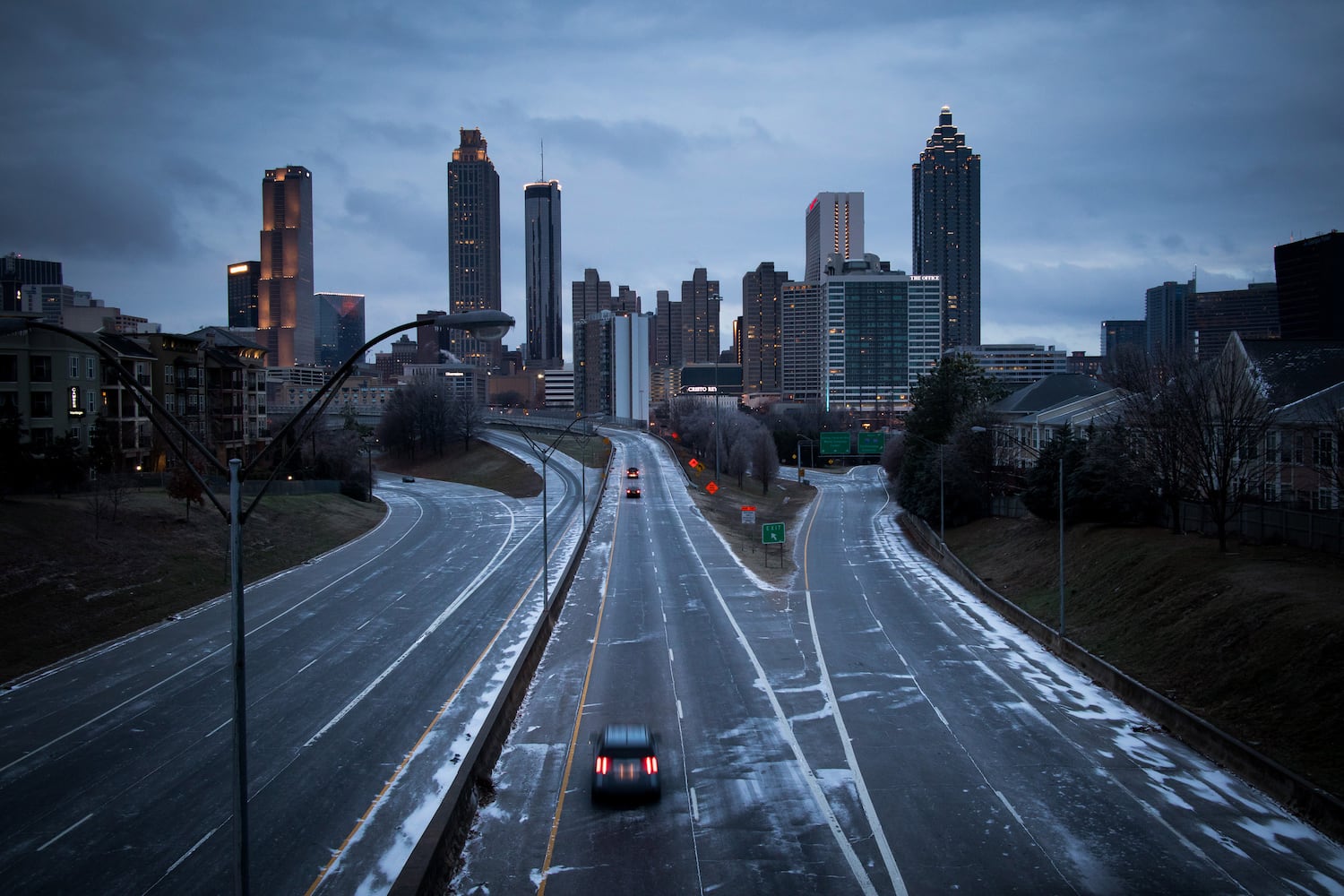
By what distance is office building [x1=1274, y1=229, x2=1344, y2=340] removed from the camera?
13850cm

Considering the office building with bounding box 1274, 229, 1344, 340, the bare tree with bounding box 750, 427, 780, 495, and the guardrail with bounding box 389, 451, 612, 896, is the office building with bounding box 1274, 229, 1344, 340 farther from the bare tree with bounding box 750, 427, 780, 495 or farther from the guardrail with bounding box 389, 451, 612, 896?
the guardrail with bounding box 389, 451, 612, 896

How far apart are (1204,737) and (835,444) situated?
95.3 metres

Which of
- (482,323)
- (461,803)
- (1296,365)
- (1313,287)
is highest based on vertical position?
(1313,287)

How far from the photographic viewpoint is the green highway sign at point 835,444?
11344cm

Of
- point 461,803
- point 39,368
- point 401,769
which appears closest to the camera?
point 461,803

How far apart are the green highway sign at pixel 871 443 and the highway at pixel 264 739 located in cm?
8307

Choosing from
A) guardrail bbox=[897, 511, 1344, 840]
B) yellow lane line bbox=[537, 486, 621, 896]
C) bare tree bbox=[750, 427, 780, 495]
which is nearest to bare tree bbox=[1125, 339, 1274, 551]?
guardrail bbox=[897, 511, 1344, 840]

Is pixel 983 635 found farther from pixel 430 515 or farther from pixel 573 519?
pixel 430 515

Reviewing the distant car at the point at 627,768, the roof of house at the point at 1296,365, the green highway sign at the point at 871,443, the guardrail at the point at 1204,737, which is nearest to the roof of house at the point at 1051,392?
the roof of house at the point at 1296,365

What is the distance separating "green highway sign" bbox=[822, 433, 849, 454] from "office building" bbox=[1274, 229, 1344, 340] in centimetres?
8504

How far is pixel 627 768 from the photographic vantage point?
661 inches

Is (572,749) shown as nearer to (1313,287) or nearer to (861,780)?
(861,780)

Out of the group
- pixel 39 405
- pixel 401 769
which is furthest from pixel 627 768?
pixel 39 405

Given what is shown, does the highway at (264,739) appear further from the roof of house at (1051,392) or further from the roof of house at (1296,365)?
the roof of house at (1051,392)
